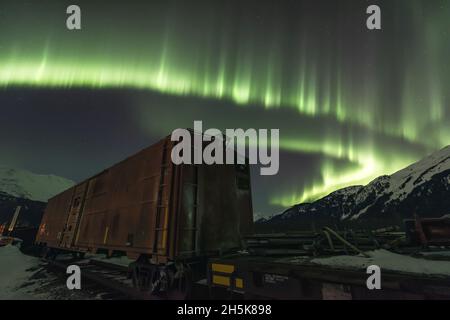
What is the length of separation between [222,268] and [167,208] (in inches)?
90.5

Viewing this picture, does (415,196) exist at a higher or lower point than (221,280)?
higher

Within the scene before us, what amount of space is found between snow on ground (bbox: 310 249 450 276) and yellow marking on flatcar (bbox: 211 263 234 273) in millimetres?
1840

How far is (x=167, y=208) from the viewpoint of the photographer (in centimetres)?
737

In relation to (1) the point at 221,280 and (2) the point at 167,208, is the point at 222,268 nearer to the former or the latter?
(1) the point at 221,280

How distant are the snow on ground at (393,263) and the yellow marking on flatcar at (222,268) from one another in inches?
72.4

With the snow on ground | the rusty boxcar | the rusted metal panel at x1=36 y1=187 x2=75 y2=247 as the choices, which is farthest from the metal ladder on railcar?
the rusted metal panel at x1=36 y1=187 x2=75 y2=247

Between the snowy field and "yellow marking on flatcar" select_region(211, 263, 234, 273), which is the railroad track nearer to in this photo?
the snowy field

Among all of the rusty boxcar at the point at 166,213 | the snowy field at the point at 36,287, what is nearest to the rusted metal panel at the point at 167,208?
the rusty boxcar at the point at 166,213

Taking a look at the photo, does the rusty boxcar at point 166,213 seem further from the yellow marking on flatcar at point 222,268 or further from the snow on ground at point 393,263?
the snow on ground at point 393,263

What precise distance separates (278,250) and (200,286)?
10.7 feet

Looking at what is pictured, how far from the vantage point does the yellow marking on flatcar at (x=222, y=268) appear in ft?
19.4

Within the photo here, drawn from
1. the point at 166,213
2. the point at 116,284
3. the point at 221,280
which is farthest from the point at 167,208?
the point at 116,284
